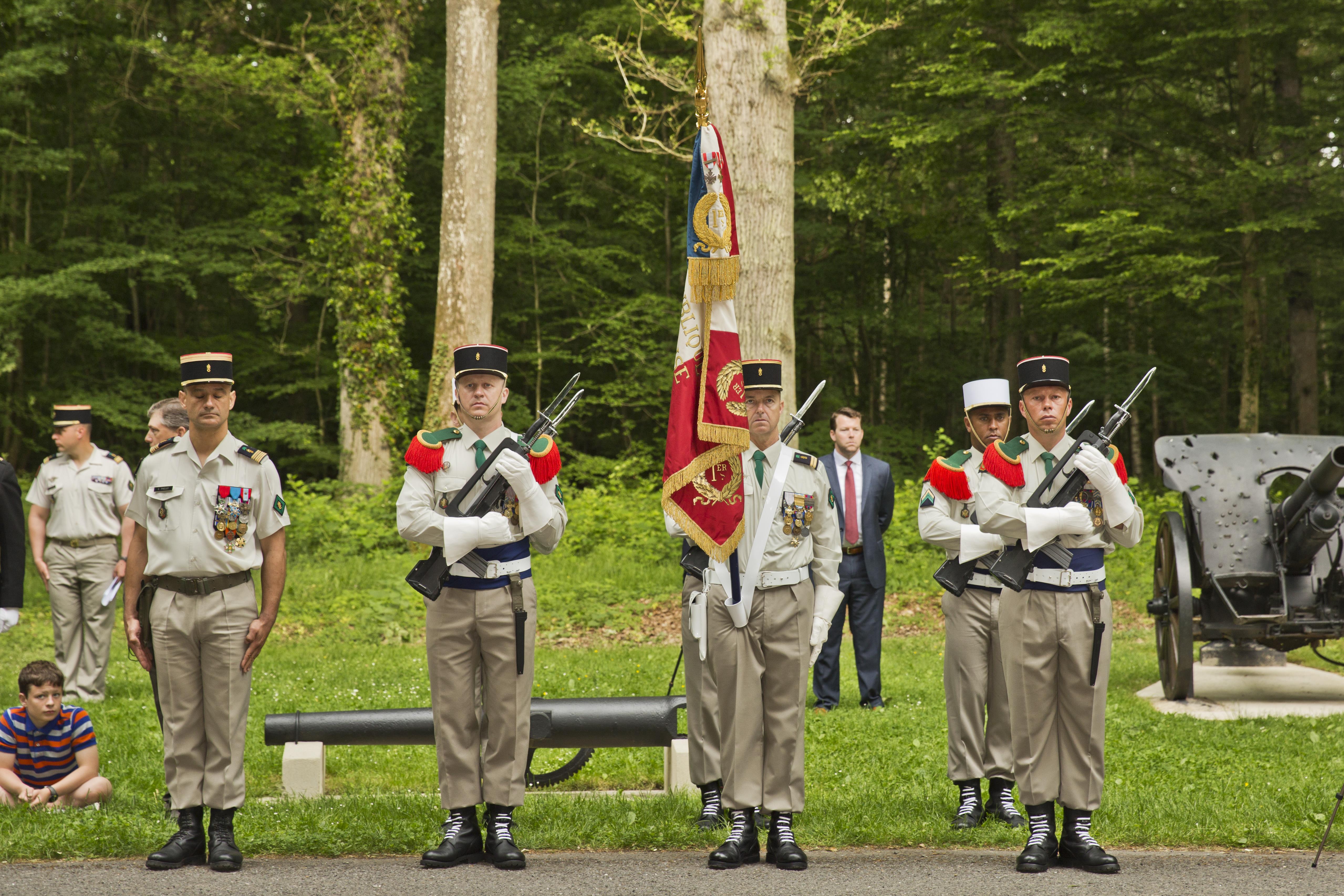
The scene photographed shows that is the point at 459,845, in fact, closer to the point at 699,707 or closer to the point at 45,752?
the point at 699,707

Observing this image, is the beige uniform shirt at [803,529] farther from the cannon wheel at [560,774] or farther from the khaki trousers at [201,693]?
the khaki trousers at [201,693]

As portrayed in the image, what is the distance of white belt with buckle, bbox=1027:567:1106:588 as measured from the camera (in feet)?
17.2

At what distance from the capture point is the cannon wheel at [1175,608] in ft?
27.3

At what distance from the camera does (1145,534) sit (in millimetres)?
15461

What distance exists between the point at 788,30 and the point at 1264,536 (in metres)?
11.9

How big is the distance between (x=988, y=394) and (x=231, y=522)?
144 inches

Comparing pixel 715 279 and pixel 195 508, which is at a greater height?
pixel 715 279

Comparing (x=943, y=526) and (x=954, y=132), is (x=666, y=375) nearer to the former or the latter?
(x=954, y=132)

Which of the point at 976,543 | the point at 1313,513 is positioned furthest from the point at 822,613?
the point at 1313,513

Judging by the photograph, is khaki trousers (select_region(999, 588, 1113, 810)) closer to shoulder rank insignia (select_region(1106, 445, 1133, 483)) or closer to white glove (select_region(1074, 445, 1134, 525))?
white glove (select_region(1074, 445, 1134, 525))

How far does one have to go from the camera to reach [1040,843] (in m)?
5.04

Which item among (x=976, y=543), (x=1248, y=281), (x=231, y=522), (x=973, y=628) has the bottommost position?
(x=973, y=628)

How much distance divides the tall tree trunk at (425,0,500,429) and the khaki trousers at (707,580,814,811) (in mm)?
10131

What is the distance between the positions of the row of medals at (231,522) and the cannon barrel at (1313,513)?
6446mm
